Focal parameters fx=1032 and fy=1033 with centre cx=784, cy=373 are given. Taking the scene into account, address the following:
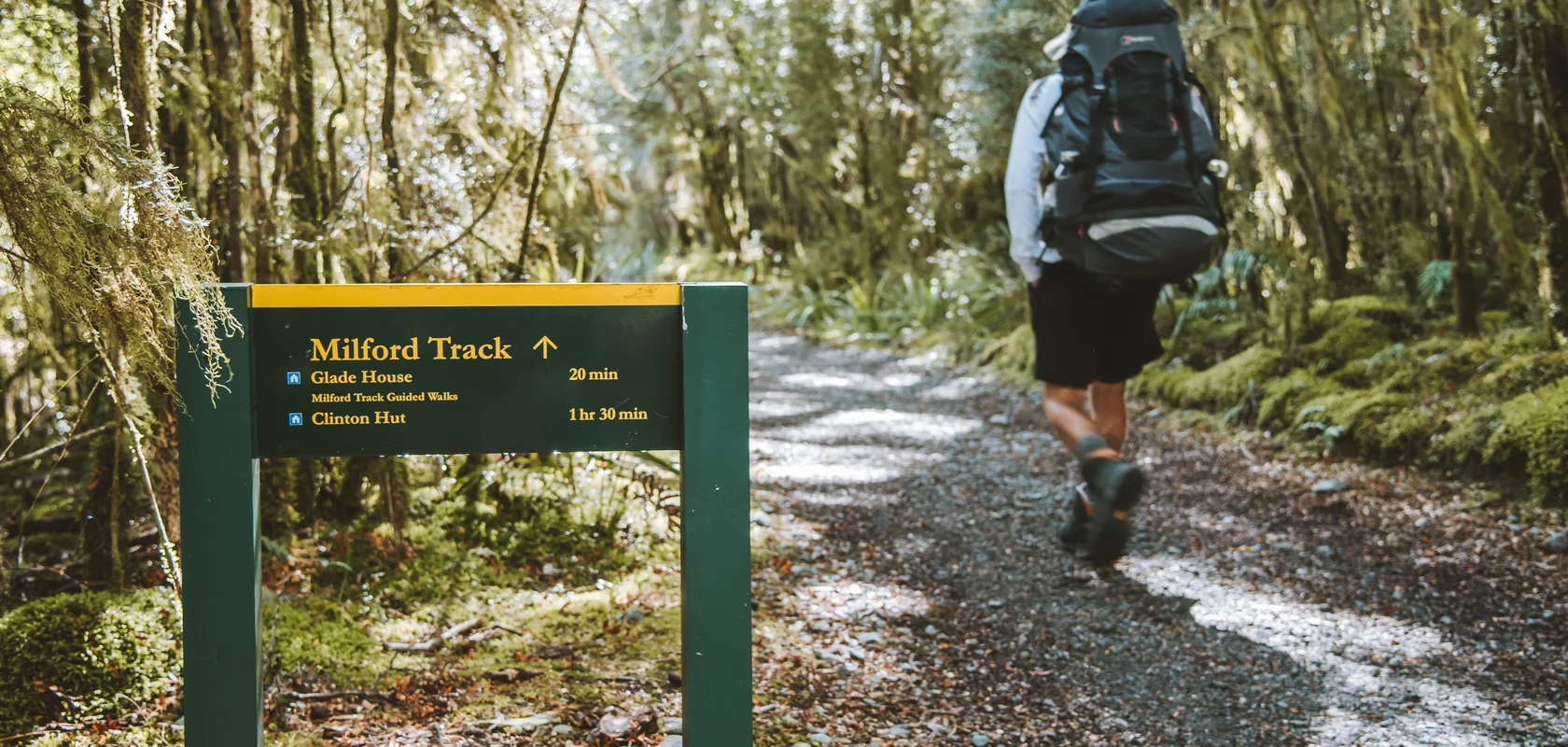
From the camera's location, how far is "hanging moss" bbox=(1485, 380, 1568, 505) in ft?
14.8

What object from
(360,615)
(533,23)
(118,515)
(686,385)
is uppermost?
(533,23)

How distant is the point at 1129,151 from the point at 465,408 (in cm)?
283

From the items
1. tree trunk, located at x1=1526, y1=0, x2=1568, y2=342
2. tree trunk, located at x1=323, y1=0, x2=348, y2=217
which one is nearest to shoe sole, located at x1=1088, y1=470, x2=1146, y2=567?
tree trunk, located at x1=323, y1=0, x2=348, y2=217

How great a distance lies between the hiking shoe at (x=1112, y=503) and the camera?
3.71m

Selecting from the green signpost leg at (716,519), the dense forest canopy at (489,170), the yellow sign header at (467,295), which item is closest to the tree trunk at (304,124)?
the dense forest canopy at (489,170)

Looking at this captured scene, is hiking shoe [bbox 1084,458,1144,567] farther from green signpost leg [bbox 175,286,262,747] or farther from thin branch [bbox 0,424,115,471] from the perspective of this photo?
thin branch [bbox 0,424,115,471]

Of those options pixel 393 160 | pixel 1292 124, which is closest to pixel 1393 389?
pixel 1292 124

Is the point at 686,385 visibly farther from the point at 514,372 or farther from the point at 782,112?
the point at 782,112

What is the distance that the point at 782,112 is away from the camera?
15.5 metres

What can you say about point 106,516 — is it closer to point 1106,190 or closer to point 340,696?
point 340,696

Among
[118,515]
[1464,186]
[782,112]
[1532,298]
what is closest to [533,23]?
[118,515]

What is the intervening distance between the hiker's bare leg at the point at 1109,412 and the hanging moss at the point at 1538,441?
1843 mm

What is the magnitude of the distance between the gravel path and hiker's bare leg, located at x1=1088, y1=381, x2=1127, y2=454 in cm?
56

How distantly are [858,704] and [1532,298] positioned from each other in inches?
191
